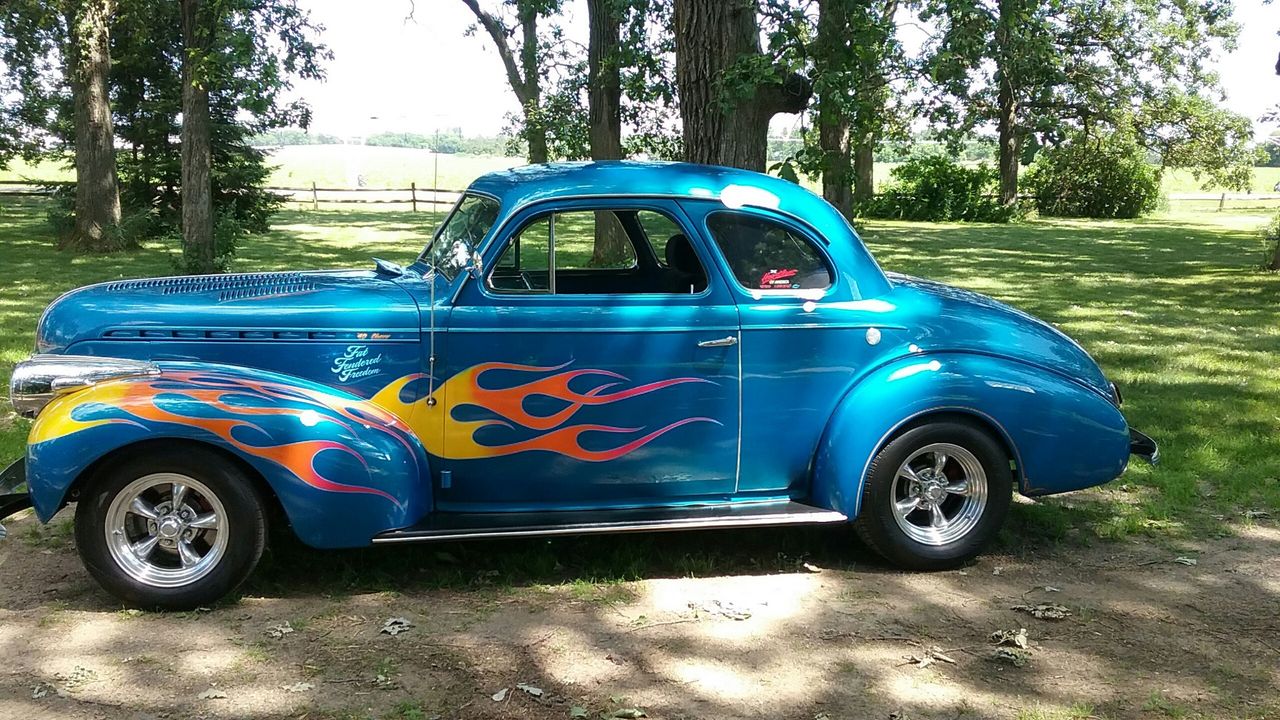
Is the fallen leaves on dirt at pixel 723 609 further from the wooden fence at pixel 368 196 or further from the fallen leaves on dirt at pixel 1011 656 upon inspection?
the wooden fence at pixel 368 196

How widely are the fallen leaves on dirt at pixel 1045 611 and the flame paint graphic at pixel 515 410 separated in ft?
5.84

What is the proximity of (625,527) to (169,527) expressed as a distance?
194cm

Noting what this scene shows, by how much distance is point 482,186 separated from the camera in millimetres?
5207

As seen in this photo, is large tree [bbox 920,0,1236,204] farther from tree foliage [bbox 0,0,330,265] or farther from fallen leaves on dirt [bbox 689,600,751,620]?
fallen leaves on dirt [bbox 689,600,751,620]

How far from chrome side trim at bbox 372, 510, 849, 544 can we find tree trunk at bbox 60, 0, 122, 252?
16963 millimetres

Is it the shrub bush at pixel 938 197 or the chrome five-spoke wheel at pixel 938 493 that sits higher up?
the shrub bush at pixel 938 197

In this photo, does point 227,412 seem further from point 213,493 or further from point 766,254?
point 766,254

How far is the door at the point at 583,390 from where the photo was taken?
462 centimetres

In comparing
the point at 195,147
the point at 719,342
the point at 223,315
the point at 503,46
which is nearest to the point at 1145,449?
the point at 719,342

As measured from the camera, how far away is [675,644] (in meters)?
4.19

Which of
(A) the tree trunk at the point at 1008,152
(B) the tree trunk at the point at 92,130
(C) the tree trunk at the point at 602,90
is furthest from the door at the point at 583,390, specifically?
(A) the tree trunk at the point at 1008,152

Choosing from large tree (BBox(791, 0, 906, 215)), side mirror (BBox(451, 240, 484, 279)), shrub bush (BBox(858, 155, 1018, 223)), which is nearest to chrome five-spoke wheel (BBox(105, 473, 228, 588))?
side mirror (BBox(451, 240, 484, 279))

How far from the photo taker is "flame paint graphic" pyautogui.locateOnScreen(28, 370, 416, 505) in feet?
13.7

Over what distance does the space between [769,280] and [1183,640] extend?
2.36 metres
